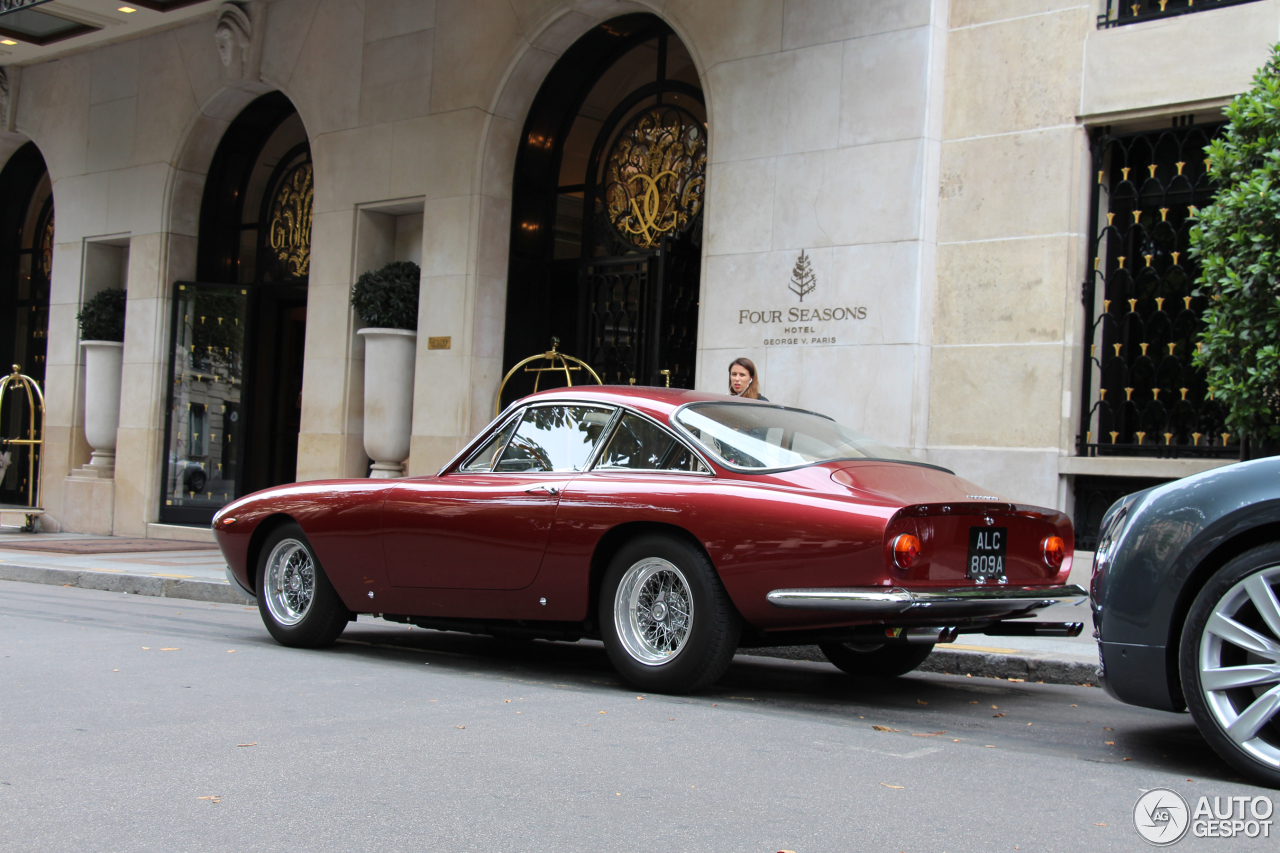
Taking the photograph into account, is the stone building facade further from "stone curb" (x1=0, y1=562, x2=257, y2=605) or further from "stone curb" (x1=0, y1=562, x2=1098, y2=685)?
"stone curb" (x1=0, y1=562, x2=257, y2=605)

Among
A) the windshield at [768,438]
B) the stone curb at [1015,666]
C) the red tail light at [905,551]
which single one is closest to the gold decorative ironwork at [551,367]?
the stone curb at [1015,666]

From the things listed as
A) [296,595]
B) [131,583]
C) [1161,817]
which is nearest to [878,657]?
[1161,817]

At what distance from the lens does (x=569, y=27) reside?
1358 centimetres

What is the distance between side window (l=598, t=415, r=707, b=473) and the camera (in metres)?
5.96

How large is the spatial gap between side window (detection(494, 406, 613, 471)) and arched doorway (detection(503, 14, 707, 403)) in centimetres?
604

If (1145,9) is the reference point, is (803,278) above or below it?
below

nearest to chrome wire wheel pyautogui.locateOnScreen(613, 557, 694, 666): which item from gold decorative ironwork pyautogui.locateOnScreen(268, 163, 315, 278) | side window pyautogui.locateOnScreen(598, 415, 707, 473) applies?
side window pyautogui.locateOnScreen(598, 415, 707, 473)

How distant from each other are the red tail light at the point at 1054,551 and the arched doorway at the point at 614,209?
7251 mm

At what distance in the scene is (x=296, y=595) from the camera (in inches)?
291

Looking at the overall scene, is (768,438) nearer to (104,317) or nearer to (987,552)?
(987,552)

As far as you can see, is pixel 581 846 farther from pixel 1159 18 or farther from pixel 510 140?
pixel 510 140

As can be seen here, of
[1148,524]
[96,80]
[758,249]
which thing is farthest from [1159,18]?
[96,80]

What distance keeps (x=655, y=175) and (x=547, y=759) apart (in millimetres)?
10317

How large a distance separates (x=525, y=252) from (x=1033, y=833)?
11612 mm
